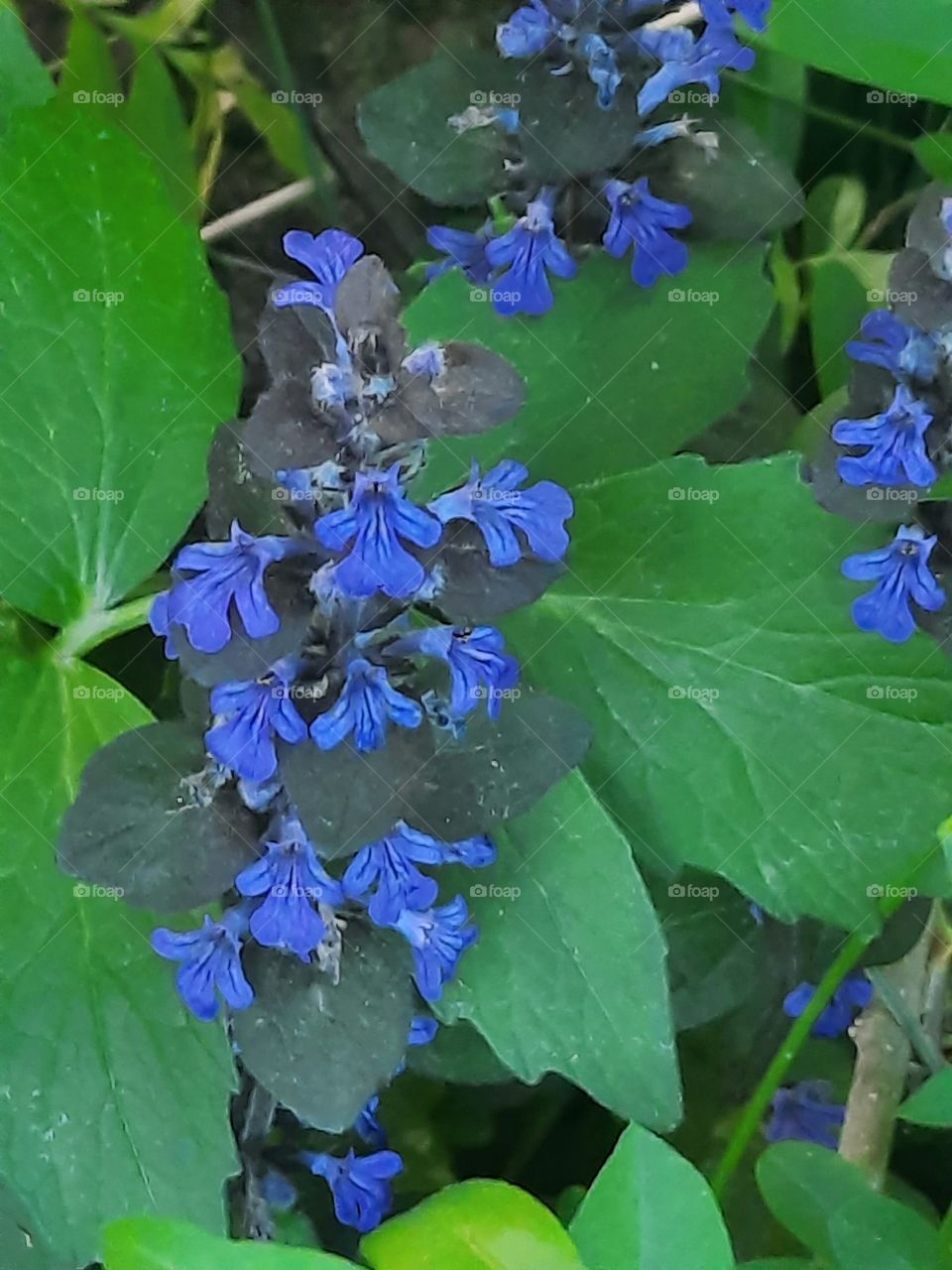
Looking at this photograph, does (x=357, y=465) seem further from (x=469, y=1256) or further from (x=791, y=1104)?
(x=791, y=1104)

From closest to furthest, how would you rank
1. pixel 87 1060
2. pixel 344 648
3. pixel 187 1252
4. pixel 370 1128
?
pixel 187 1252
pixel 344 648
pixel 87 1060
pixel 370 1128

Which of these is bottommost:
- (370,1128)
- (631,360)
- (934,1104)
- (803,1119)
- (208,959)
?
(803,1119)

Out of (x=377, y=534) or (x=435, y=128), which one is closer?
(x=377, y=534)

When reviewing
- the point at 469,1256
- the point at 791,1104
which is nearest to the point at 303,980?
the point at 469,1256

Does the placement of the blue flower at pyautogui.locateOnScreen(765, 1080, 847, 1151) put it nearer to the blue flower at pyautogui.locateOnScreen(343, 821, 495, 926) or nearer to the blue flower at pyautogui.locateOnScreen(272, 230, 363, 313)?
the blue flower at pyautogui.locateOnScreen(343, 821, 495, 926)

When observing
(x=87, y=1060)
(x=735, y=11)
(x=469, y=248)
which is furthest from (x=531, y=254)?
(x=87, y=1060)

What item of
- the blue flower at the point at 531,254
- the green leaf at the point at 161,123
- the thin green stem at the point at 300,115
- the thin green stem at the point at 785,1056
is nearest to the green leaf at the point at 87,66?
the green leaf at the point at 161,123

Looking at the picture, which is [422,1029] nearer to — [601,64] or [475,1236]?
[475,1236]
